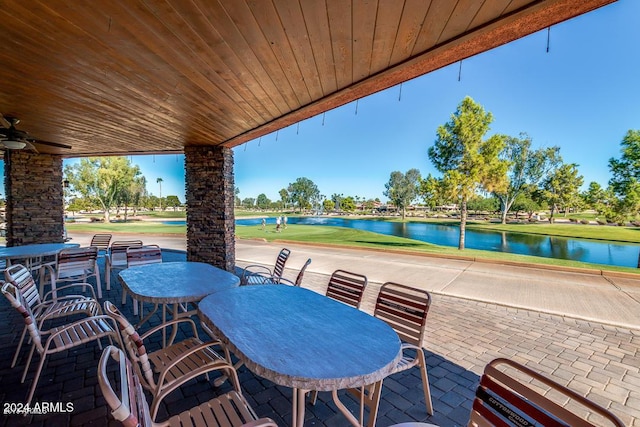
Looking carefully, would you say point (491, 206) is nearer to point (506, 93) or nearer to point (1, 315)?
point (506, 93)

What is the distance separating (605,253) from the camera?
1566 centimetres

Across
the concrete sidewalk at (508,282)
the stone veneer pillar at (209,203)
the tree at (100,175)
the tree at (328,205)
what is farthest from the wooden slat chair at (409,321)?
the tree at (328,205)

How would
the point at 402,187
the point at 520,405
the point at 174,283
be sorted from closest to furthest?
the point at 520,405
the point at 174,283
the point at 402,187

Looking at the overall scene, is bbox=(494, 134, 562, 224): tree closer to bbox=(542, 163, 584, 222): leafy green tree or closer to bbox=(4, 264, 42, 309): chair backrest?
bbox=(542, 163, 584, 222): leafy green tree

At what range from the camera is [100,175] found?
25.1 metres

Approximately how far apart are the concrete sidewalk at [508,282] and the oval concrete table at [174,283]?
101 inches

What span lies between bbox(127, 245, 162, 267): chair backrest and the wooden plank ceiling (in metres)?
2.05

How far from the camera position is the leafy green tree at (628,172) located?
324 inches

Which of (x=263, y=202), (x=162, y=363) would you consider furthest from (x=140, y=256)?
(x=263, y=202)

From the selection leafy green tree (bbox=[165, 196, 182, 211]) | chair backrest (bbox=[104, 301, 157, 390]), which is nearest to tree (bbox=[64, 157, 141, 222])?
chair backrest (bbox=[104, 301, 157, 390])

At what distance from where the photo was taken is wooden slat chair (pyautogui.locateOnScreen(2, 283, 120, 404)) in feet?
6.80

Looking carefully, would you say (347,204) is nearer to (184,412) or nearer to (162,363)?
(162,363)

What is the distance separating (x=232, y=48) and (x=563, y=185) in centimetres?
3745

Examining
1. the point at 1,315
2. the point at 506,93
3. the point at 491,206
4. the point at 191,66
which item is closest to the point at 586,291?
the point at 191,66
